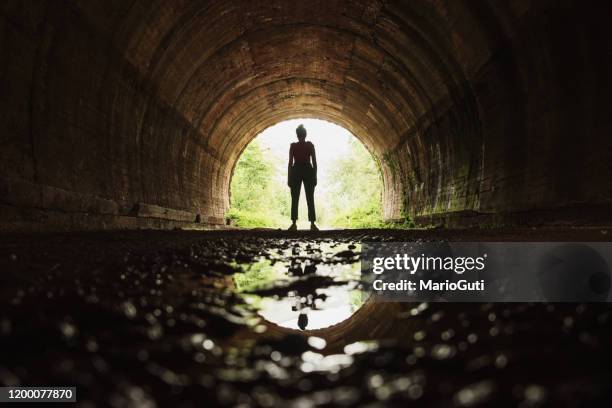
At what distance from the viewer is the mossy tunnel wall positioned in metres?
5.43

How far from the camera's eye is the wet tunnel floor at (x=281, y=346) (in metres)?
0.92

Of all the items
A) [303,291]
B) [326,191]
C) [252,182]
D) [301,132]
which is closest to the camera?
[303,291]

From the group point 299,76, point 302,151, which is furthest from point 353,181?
point 302,151

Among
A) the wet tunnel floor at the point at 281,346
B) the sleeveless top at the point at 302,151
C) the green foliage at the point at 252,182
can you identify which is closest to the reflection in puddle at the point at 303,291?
the wet tunnel floor at the point at 281,346

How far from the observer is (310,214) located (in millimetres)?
10633

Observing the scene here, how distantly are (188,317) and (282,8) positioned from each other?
9.79 metres

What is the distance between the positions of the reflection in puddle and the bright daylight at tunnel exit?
0.02 m

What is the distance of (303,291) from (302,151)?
8.09 meters

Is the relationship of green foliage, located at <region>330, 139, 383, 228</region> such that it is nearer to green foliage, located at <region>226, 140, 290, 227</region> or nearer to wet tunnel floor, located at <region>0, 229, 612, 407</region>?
green foliage, located at <region>226, 140, 290, 227</region>

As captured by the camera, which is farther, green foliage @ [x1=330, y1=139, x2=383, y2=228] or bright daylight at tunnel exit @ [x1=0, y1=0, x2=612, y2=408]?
green foliage @ [x1=330, y1=139, x2=383, y2=228]

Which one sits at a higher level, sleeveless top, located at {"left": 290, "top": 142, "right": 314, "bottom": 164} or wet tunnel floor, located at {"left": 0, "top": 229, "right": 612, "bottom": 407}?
sleeveless top, located at {"left": 290, "top": 142, "right": 314, "bottom": 164}

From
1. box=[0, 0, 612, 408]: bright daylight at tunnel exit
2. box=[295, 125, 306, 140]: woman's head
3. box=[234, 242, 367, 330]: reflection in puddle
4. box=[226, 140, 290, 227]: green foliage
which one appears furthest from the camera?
box=[226, 140, 290, 227]: green foliage

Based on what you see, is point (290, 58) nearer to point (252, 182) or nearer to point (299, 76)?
point (299, 76)

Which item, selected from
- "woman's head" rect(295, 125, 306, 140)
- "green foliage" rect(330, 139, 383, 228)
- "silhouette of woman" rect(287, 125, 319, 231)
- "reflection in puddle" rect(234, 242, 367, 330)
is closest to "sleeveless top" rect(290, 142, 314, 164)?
"silhouette of woman" rect(287, 125, 319, 231)
